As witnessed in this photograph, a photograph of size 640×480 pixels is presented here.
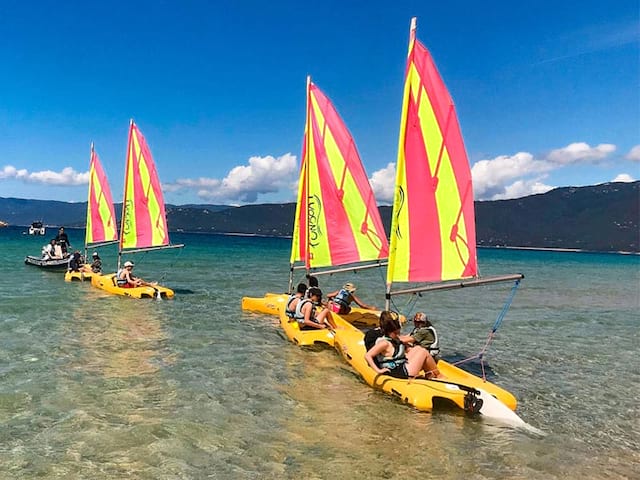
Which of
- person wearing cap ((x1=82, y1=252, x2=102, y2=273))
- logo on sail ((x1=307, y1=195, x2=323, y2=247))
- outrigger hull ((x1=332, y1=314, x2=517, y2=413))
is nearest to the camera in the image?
outrigger hull ((x1=332, y1=314, x2=517, y2=413))

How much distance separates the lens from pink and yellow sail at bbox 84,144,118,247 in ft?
98.3

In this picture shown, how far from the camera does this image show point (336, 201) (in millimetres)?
17625

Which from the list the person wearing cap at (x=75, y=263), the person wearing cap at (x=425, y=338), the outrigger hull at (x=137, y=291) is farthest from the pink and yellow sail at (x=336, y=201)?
the person wearing cap at (x=75, y=263)

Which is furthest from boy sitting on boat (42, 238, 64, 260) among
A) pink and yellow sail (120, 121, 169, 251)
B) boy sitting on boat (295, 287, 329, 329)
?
boy sitting on boat (295, 287, 329, 329)

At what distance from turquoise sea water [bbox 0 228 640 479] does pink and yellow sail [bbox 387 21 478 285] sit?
9.35ft

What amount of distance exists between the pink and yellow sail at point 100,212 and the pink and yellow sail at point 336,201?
16110 millimetres

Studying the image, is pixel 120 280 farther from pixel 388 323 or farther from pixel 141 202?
pixel 388 323

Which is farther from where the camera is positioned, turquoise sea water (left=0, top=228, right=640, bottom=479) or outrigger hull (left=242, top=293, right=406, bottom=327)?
outrigger hull (left=242, top=293, right=406, bottom=327)

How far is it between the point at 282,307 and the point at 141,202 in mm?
10283

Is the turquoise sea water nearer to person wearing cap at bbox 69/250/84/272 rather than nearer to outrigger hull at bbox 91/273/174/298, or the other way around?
outrigger hull at bbox 91/273/174/298

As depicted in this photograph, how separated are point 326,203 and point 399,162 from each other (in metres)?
6.37

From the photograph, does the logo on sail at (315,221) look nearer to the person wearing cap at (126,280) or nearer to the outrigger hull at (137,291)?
the outrigger hull at (137,291)

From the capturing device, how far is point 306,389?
11164 mm

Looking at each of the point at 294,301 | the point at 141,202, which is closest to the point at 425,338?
the point at 294,301
